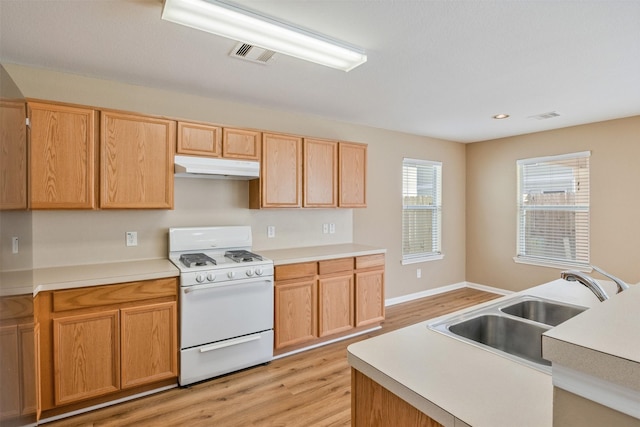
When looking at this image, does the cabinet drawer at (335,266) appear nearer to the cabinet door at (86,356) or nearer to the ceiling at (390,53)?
the ceiling at (390,53)

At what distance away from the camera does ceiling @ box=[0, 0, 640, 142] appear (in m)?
1.81

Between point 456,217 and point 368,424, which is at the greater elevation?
point 456,217

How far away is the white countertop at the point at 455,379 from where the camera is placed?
83cm

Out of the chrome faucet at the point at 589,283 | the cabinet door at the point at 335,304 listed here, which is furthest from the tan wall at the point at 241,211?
the chrome faucet at the point at 589,283

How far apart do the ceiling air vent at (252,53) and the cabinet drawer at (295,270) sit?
174cm

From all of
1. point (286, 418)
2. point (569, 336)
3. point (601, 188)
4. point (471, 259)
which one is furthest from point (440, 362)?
point (471, 259)

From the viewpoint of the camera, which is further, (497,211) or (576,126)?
(497,211)

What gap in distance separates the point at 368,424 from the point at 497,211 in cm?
497

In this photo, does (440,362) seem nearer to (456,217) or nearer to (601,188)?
(601,188)

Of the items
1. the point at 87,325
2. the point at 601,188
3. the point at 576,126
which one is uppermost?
the point at 576,126

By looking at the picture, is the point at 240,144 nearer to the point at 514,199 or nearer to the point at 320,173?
the point at 320,173

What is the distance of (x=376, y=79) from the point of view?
278cm

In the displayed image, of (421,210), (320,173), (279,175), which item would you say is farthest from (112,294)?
(421,210)

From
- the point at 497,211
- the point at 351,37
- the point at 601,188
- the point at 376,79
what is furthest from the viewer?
the point at 497,211
